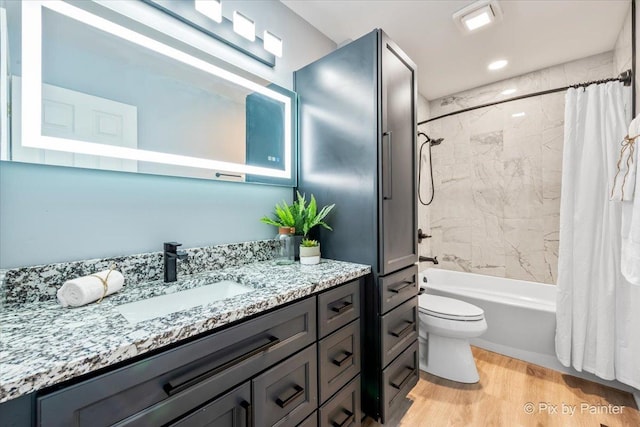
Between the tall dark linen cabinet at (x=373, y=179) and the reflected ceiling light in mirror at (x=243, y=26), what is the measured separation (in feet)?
1.22

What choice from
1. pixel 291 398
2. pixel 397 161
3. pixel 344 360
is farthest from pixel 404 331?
pixel 397 161

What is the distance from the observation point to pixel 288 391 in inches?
36.3

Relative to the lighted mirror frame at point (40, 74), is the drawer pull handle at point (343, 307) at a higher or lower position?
lower

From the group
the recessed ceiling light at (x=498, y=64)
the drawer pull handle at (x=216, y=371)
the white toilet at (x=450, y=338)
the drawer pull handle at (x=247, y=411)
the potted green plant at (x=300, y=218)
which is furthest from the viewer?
the recessed ceiling light at (x=498, y=64)

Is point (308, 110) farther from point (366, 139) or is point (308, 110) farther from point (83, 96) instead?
point (83, 96)

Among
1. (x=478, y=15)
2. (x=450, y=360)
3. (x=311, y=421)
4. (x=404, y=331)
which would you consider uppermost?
(x=478, y=15)

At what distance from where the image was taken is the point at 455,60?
236 centimetres

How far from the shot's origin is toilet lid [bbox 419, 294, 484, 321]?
1.82 m

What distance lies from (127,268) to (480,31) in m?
2.59

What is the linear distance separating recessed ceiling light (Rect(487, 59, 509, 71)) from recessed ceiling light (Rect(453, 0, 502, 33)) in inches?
28.5

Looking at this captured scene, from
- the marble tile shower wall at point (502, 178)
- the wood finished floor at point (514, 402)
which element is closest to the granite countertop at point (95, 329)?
the wood finished floor at point (514, 402)

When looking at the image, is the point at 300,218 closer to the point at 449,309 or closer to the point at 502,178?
the point at 449,309

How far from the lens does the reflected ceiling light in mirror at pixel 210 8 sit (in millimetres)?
1256

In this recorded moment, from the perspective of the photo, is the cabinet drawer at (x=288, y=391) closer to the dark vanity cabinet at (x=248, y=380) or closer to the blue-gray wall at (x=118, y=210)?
the dark vanity cabinet at (x=248, y=380)
